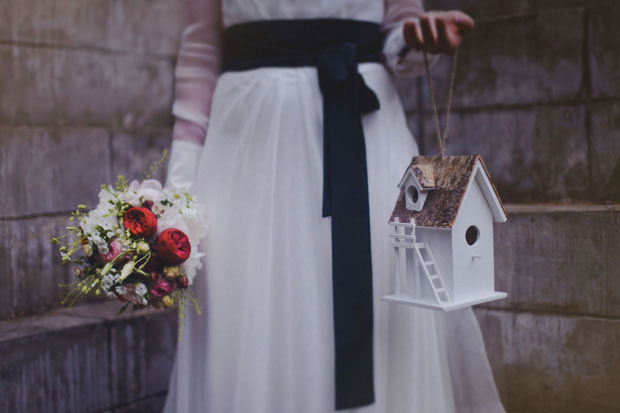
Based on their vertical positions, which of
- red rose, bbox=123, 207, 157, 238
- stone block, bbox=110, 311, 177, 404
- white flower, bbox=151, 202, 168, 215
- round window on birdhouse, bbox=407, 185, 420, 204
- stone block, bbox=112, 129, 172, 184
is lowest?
stone block, bbox=110, 311, 177, 404

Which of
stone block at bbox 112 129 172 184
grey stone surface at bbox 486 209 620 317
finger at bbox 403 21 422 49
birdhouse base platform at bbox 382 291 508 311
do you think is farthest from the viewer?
stone block at bbox 112 129 172 184

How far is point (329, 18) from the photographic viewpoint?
2.02m

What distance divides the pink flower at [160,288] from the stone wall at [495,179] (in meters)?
0.77

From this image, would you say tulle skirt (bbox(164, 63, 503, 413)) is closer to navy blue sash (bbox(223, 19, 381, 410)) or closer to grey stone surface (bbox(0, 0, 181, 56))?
navy blue sash (bbox(223, 19, 381, 410))

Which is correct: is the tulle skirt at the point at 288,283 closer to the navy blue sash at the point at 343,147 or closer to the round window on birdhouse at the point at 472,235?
the navy blue sash at the point at 343,147

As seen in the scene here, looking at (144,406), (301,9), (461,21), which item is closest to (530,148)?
(461,21)

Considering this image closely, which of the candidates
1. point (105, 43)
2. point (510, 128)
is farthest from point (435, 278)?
point (105, 43)

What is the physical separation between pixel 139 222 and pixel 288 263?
0.45 metres

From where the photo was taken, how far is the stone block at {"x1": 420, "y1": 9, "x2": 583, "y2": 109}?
2569 millimetres

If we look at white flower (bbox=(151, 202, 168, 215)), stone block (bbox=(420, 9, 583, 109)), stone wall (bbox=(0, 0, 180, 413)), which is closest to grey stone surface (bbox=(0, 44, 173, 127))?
stone wall (bbox=(0, 0, 180, 413))

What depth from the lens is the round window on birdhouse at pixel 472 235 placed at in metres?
1.80

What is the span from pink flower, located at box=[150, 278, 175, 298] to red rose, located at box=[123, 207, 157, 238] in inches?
5.5

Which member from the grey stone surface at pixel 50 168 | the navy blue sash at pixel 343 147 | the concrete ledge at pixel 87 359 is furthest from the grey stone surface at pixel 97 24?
the concrete ledge at pixel 87 359

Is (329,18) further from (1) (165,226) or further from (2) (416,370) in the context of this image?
(2) (416,370)
